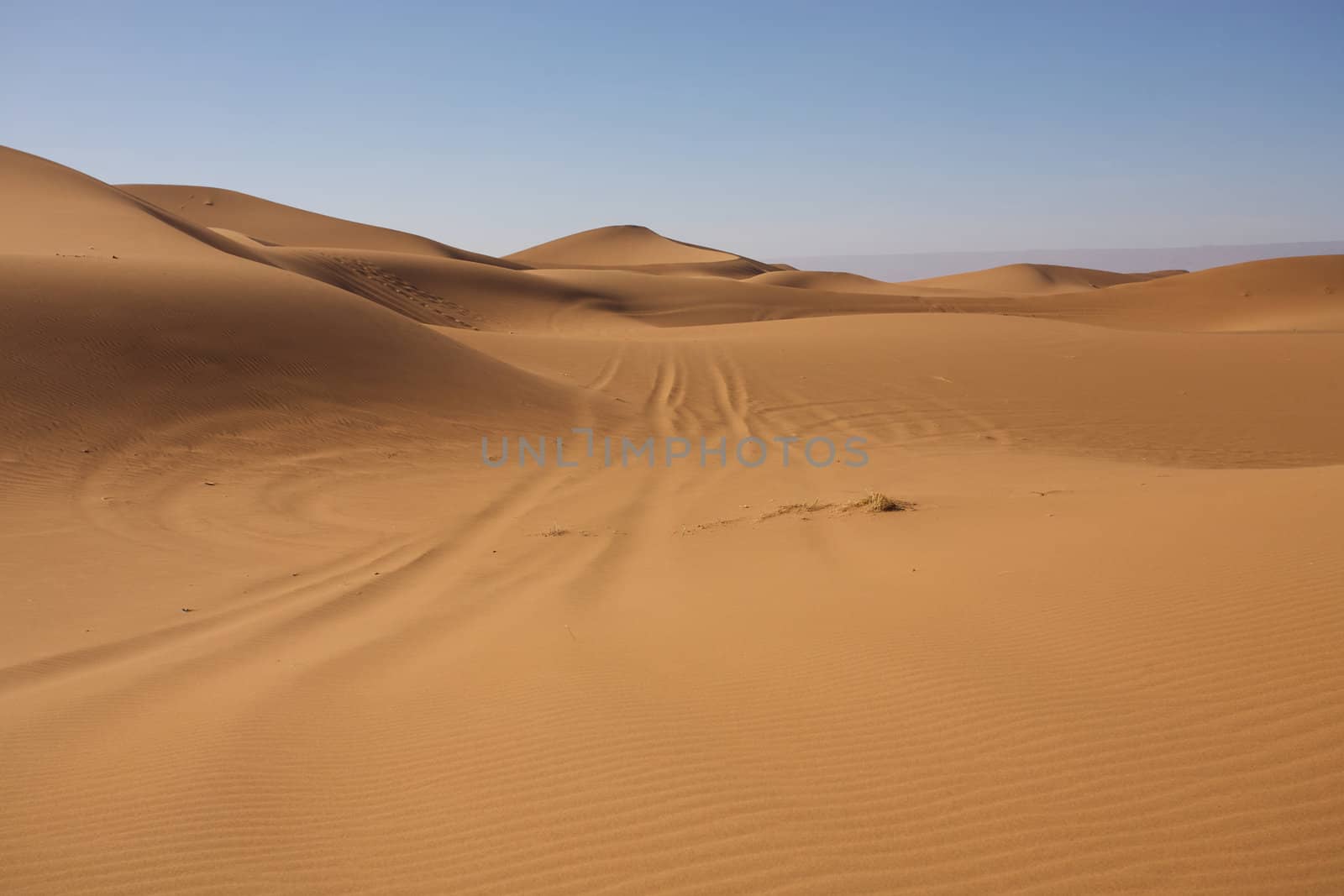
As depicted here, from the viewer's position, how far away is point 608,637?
6023 millimetres

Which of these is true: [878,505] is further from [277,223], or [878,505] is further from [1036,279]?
[1036,279]

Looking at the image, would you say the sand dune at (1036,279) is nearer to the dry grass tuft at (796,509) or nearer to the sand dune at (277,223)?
the sand dune at (277,223)

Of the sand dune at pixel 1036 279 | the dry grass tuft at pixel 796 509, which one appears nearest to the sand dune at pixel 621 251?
the sand dune at pixel 1036 279

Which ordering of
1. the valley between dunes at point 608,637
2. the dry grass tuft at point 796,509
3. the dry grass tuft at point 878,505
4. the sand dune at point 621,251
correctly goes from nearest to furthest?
the valley between dunes at point 608,637 < the dry grass tuft at point 878,505 < the dry grass tuft at point 796,509 < the sand dune at point 621,251

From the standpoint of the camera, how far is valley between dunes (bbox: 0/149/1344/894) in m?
3.29

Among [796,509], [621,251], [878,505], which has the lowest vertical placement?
[796,509]

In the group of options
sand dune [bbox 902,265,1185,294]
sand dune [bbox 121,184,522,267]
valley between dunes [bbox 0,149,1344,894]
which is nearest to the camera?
valley between dunes [bbox 0,149,1344,894]

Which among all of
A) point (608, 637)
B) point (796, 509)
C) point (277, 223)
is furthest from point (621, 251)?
point (608, 637)

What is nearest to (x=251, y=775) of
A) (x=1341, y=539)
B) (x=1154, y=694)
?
(x=1154, y=694)

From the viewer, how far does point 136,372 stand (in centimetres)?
1409

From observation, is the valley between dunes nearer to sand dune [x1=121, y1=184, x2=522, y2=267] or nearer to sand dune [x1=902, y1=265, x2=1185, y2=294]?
sand dune [x1=121, y1=184, x2=522, y2=267]

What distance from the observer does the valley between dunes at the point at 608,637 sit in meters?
3.29

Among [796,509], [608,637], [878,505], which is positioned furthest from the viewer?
[796,509]

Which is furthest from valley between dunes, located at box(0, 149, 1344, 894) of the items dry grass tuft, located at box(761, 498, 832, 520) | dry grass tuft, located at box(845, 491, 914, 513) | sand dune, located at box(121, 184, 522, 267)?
sand dune, located at box(121, 184, 522, 267)
